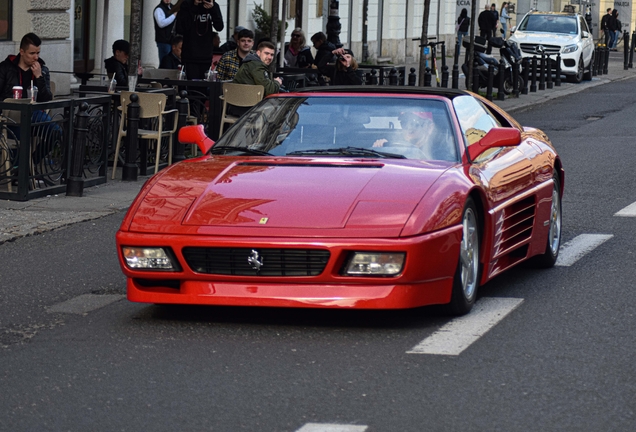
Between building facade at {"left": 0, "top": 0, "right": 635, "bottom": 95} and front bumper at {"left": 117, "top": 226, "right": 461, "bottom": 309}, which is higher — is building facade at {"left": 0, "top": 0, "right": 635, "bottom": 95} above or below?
above

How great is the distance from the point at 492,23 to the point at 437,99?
39204 millimetres

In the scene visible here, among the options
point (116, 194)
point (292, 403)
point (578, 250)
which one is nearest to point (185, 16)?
point (116, 194)

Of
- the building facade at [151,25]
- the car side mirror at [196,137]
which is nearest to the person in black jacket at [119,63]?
the building facade at [151,25]

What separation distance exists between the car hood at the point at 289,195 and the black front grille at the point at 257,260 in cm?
12

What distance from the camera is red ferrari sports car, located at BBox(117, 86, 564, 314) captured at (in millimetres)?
6504

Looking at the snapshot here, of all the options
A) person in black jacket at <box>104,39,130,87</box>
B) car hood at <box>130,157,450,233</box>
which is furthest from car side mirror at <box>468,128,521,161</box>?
person in black jacket at <box>104,39,130,87</box>

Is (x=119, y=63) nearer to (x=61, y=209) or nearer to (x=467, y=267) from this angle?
(x=61, y=209)

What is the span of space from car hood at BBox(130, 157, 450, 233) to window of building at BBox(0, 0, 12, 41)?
1405cm

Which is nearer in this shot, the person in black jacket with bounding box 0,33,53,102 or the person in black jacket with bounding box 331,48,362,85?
the person in black jacket with bounding box 0,33,53,102

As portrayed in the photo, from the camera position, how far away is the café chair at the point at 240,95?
50.7 feet

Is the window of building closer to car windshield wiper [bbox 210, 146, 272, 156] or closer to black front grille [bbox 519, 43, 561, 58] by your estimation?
car windshield wiper [bbox 210, 146, 272, 156]

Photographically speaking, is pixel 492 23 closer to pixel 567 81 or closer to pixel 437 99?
pixel 567 81

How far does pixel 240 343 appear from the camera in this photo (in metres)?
6.36

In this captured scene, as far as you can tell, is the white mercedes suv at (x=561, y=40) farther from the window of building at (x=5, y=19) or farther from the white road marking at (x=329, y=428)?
the white road marking at (x=329, y=428)
